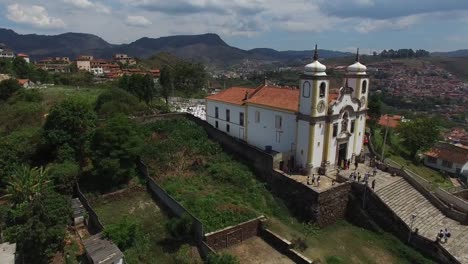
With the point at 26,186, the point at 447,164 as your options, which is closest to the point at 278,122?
the point at 26,186

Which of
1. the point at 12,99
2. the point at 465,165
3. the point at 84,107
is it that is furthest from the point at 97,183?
the point at 465,165

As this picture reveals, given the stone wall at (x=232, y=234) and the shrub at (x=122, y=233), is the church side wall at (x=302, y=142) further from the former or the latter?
the shrub at (x=122, y=233)

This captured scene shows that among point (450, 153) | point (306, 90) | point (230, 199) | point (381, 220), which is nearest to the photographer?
point (381, 220)

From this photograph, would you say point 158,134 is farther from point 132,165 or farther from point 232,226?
point 232,226

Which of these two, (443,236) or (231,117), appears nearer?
(443,236)

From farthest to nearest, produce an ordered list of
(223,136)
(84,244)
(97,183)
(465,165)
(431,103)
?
(431,103)
(465,165)
(223,136)
(97,183)
(84,244)

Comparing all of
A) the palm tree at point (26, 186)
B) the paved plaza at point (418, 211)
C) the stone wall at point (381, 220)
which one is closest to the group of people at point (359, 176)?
the paved plaza at point (418, 211)

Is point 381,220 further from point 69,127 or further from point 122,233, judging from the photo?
point 69,127
